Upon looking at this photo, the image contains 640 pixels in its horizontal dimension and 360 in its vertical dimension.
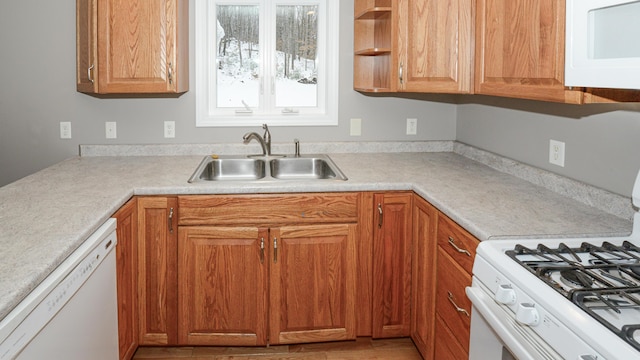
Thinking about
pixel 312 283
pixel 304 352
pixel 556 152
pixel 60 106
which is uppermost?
pixel 60 106

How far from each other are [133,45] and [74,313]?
161cm

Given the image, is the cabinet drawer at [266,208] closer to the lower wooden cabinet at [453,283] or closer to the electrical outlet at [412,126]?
the lower wooden cabinet at [453,283]

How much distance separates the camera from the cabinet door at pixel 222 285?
8.38 feet

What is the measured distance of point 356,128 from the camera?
343cm

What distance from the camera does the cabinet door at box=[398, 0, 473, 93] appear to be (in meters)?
2.55

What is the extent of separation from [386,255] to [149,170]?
4.11ft

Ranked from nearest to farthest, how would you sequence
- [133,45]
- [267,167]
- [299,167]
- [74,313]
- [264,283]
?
[74,313] → [264,283] → [133,45] → [267,167] → [299,167]

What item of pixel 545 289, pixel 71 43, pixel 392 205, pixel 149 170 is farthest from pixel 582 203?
pixel 71 43

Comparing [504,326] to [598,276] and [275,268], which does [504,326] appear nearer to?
[598,276]

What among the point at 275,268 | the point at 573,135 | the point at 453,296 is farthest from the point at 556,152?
the point at 275,268

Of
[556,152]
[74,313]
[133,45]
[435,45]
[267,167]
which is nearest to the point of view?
[74,313]

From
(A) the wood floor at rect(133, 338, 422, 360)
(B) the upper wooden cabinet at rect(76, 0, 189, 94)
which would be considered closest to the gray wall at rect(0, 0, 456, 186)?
(B) the upper wooden cabinet at rect(76, 0, 189, 94)

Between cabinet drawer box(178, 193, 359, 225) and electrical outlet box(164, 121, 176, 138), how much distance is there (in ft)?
2.93

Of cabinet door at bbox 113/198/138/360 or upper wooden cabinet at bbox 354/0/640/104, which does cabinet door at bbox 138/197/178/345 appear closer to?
cabinet door at bbox 113/198/138/360
